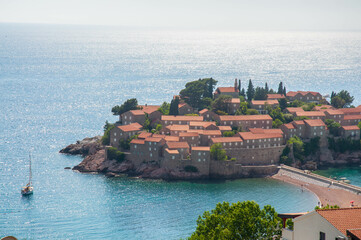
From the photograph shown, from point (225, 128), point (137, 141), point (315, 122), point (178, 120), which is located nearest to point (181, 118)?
point (178, 120)

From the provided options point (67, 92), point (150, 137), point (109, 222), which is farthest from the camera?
point (67, 92)

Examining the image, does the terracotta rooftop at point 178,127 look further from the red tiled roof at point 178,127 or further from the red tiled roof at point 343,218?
the red tiled roof at point 343,218

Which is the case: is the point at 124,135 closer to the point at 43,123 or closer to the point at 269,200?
the point at 269,200

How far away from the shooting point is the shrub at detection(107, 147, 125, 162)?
86438 mm

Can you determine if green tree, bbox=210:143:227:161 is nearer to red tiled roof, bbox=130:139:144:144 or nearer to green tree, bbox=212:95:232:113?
red tiled roof, bbox=130:139:144:144

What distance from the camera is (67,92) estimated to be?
16262 cm

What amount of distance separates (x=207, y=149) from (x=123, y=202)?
16.8 m

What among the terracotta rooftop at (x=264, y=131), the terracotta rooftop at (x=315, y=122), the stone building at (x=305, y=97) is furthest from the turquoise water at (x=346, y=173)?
the stone building at (x=305, y=97)

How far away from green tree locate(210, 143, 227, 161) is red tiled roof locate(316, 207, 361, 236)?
5642 cm

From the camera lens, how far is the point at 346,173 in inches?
3371

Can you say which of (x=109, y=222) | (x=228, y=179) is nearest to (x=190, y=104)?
(x=228, y=179)

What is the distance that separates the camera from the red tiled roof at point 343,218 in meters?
25.0

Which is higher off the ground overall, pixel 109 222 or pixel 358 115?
pixel 358 115

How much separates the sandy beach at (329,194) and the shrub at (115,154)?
2553 centimetres
